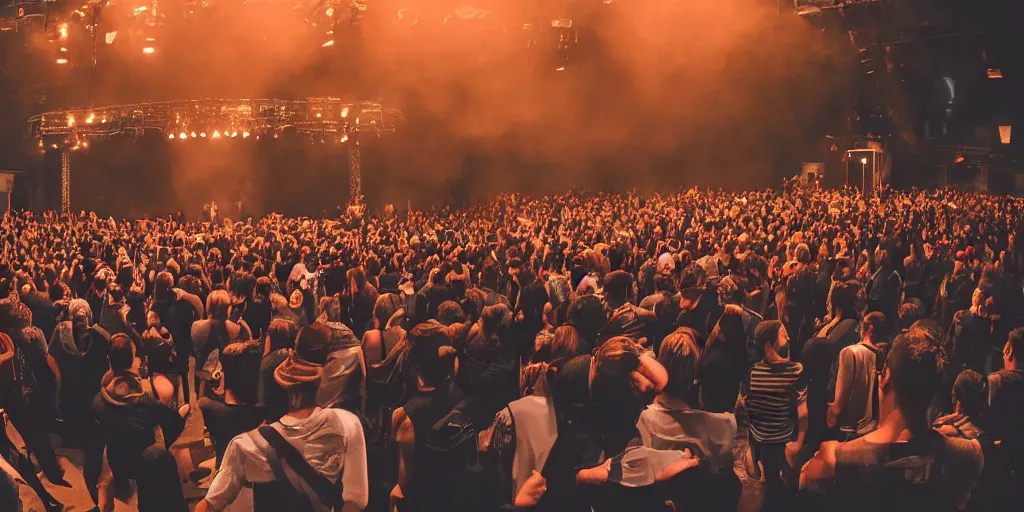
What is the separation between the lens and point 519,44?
28734 mm

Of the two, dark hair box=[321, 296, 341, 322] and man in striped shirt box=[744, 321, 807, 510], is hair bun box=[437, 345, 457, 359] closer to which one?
man in striped shirt box=[744, 321, 807, 510]

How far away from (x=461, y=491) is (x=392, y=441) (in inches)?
14.1

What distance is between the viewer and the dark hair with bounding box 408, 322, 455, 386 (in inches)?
173

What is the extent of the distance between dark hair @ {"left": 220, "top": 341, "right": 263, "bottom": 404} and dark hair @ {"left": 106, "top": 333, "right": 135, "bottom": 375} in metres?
0.44

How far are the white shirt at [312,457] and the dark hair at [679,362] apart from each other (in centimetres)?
129

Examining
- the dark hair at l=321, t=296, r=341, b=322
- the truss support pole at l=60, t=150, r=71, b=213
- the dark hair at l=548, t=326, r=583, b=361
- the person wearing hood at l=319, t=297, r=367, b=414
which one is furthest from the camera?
the truss support pole at l=60, t=150, r=71, b=213

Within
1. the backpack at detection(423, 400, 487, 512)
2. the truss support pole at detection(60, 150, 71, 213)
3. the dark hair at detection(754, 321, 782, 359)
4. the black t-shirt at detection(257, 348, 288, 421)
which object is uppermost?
the truss support pole at detection(60, 150, 71, 213)

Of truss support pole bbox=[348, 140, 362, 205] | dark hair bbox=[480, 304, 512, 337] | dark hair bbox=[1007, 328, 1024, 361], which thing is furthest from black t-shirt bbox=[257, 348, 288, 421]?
truss support pole bbox=[348, 140, 362, 205]

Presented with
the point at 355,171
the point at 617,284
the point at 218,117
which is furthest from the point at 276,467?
the point at 355,171

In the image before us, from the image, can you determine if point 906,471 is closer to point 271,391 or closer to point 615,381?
point 615,381

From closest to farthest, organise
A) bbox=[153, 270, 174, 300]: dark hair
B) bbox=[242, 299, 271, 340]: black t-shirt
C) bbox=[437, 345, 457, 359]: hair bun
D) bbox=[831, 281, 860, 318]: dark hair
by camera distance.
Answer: bbox=[437, 345, 457, 359]: hair bun
bbox=[831, 281, 860, 318]: dark hair
bbox=[153, 270, 174, 300]: dark hair
bbox=[242, 299, 271, 340]: black t-shirt

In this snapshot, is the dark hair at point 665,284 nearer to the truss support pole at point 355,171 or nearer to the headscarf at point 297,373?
the headscarf at point 297,373

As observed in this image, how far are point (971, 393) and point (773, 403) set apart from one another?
104 cm

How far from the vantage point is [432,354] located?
4414mm
